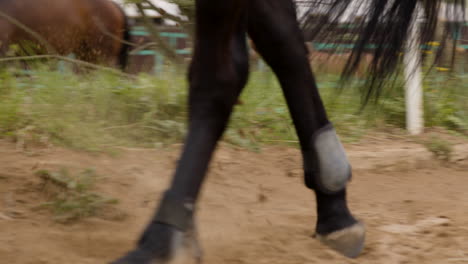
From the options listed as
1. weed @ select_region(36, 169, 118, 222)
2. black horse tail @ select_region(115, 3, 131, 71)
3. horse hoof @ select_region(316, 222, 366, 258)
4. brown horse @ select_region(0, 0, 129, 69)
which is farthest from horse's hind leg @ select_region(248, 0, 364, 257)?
black horse tail @ select_region(115, 3, 131, 71)

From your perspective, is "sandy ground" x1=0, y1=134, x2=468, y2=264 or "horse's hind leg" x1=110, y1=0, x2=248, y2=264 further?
"sandy ground" x1=0, y1=134, x2=468, y2=264

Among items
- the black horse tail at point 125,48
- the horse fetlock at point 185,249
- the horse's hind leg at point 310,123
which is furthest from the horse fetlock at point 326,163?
the black horse tail at point 125,48

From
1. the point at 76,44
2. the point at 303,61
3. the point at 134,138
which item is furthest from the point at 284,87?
the point at 76,44

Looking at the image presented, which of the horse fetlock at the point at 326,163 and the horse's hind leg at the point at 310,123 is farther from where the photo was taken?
the horse fetlock at the point at 326,163

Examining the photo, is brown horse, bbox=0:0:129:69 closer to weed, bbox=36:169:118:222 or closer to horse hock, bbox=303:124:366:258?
weed, bbox=36:169:118:222

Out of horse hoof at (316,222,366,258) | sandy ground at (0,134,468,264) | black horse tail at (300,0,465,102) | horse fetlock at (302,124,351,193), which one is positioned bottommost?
sandy ground at (0,134,468,264)

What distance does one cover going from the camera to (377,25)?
1816 millimetres

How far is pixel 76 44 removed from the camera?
5.12 m

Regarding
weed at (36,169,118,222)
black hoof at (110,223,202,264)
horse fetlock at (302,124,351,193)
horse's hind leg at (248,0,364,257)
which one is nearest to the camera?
black hoof at (110,223,202,264)

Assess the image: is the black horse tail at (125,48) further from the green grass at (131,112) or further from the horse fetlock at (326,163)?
the horse fetlock at (326,163)

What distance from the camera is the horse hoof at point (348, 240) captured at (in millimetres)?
1837

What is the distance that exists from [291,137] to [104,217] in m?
1.56

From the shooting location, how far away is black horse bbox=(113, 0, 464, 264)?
54.4 inches

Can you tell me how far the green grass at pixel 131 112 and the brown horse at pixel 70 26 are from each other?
144 centimetres
